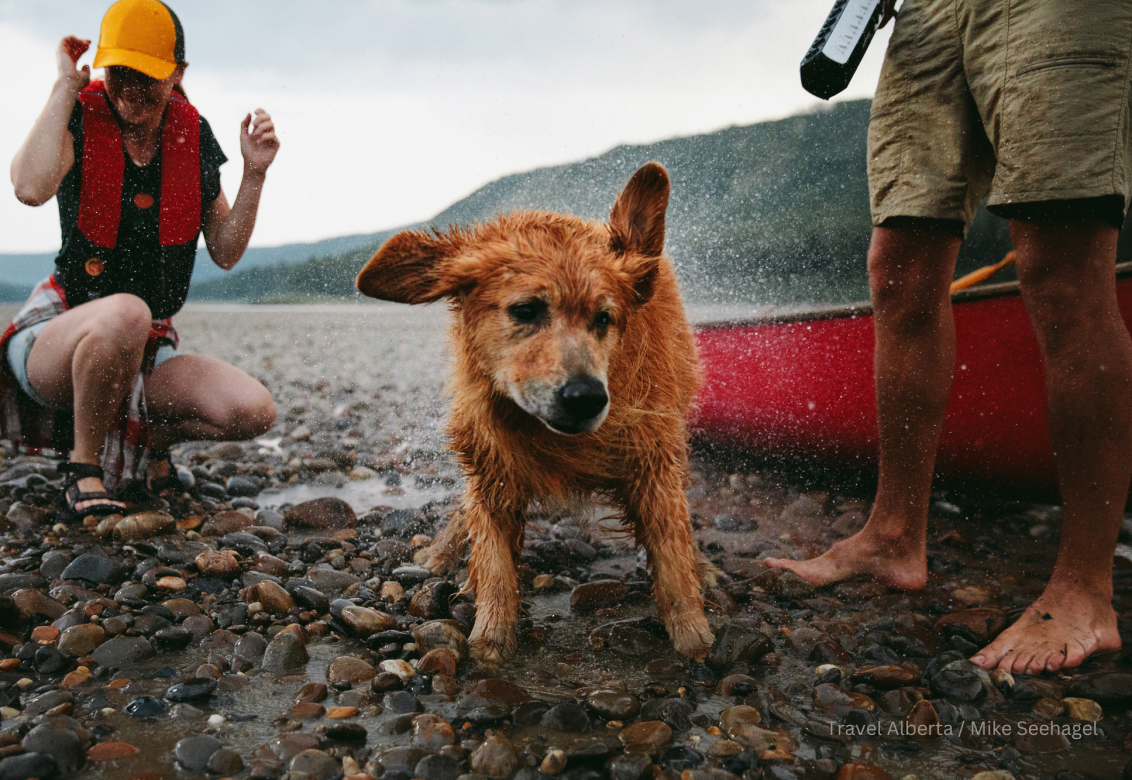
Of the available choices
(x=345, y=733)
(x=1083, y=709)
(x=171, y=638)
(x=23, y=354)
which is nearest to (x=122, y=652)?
(x=171, y=638)

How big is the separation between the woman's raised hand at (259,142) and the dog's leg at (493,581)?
2228 millimetres

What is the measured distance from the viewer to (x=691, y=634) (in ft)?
8.30

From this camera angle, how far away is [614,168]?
18.7ft

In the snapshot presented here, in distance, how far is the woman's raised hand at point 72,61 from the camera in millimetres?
3400

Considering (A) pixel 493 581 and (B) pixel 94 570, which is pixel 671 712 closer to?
(A) pixel 493 581

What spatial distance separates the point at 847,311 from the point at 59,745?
14.1 ft

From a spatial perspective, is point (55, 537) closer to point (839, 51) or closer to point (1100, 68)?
point (839, 51)

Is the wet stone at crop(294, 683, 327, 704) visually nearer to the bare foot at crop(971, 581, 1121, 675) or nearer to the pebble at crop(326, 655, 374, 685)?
the pebble at crop(326, 655, 374, 685)

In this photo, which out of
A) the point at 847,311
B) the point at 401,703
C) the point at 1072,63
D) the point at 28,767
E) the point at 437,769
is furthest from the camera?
the point at 847,311

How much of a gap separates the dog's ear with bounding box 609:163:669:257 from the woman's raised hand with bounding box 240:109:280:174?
2079mm

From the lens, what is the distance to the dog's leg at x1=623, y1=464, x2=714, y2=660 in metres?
2.55

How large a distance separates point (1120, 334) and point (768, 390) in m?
2.58

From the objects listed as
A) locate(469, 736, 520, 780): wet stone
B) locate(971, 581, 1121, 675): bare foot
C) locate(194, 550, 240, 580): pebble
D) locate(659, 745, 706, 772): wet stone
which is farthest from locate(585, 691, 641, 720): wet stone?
locate(194, 550, 240, 580): pebble

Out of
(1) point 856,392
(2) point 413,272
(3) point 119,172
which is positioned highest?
(3) point 119,172
